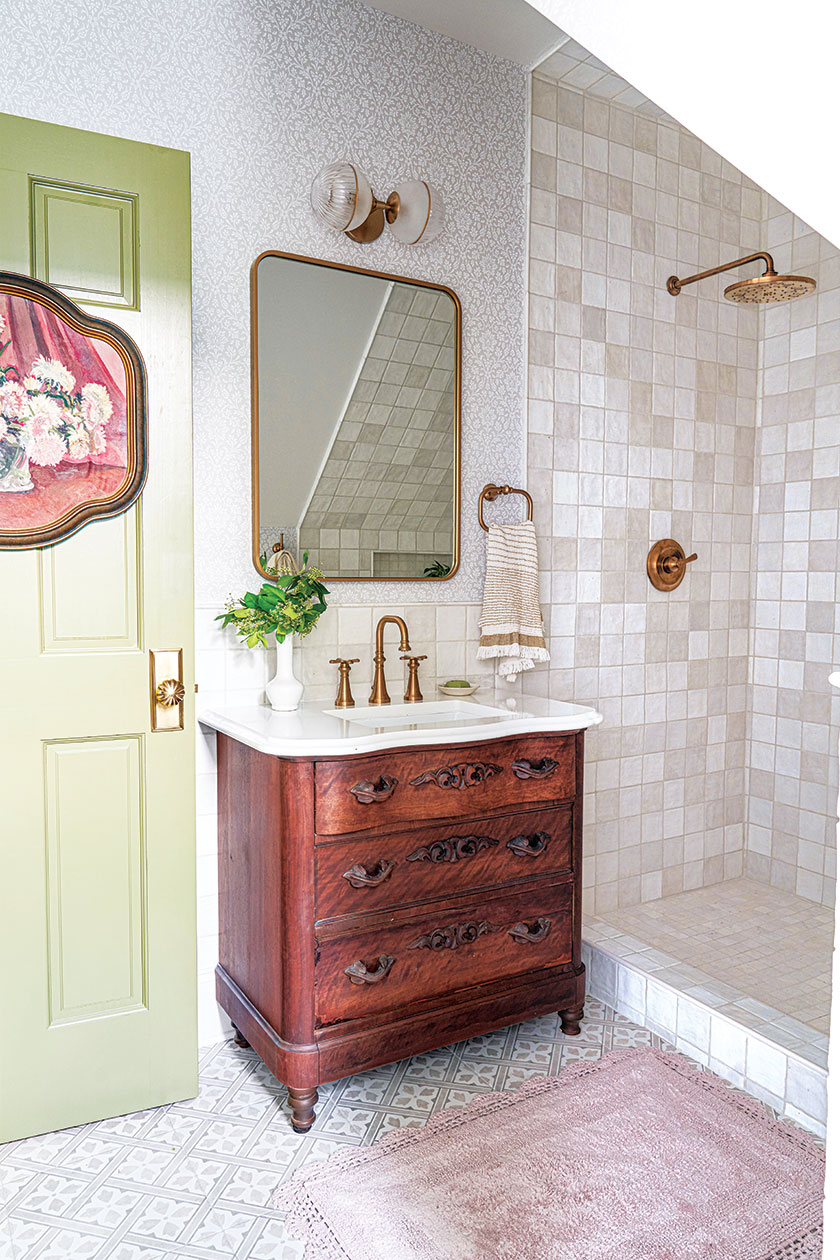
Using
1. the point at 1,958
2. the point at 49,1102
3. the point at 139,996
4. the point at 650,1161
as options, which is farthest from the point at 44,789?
the point at 650,1161

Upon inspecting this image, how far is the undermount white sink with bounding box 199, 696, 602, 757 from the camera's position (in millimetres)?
1915

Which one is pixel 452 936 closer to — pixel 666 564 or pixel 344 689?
pixel 344 689

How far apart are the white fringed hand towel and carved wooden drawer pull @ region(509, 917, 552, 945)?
0.78m

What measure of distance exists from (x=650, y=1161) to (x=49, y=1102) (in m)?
1.32

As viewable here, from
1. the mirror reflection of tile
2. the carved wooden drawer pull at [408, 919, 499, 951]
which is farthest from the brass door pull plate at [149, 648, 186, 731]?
the carved wooden drawer pull at [408, 919, 499, 951]

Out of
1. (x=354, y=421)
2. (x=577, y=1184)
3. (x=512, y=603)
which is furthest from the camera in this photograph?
(x=512, y=603)

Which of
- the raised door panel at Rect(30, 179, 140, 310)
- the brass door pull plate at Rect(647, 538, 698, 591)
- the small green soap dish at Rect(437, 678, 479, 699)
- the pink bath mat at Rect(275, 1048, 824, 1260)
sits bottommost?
the pink bath mat at Rect(275, 1048, 824, 1260)

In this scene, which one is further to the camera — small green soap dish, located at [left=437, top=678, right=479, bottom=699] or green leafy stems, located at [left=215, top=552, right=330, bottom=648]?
small green soap dish, located at [left=437, top=678, right=479, bottom=699]

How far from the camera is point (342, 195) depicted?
2.33 metres

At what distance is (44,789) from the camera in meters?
1.96

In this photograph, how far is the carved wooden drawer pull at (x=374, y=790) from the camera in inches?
77.4

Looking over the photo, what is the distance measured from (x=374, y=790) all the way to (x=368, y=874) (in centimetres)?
19

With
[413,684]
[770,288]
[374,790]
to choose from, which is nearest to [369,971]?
[374,790]

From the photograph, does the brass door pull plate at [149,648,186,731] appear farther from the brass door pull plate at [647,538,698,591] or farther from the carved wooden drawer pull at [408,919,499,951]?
the brass door pull plate at [647,538,698,591]
